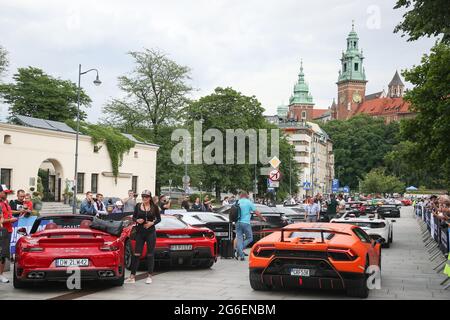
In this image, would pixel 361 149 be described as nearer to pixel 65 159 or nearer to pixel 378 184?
pixel 378 184

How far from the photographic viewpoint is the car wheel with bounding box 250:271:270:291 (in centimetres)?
980

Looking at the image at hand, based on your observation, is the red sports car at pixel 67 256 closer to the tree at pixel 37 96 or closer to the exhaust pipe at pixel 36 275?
the exhaust pipe at pixel 36 275

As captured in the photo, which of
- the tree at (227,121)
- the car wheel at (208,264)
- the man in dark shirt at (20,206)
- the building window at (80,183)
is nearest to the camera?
the car wheel at (208,264)

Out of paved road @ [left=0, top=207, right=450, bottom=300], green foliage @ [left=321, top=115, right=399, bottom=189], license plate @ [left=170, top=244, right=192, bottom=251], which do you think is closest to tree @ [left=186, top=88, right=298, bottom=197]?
license plate @ [left=170, top=244, right=192, bottom=251]

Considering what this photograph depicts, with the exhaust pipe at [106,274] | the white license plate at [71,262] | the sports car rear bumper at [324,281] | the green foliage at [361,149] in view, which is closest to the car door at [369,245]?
the sports car rear bumper at [324,281]

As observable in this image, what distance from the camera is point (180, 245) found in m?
12.7

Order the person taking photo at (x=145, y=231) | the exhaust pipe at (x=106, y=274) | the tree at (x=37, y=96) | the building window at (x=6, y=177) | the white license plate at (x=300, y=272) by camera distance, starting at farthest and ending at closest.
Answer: the tree at (x=37, y=96) → the building window at (x=6, y=177) → the person taking photo at (x=145, y=231) → the exhaust pipe at (x=106, y=274) → the white license plate at (x=300, y=272)

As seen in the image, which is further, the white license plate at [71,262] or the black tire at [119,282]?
the black tire at [119,282]

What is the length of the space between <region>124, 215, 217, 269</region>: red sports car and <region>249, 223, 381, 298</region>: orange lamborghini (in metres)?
2.98

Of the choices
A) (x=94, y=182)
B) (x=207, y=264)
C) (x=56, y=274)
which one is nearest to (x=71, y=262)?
(x=56, y=274)

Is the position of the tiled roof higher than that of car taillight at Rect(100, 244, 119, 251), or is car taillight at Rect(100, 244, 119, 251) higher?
the tiled roof

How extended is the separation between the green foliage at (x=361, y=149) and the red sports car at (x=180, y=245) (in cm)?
12473

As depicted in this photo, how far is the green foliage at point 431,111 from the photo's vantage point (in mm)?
20125

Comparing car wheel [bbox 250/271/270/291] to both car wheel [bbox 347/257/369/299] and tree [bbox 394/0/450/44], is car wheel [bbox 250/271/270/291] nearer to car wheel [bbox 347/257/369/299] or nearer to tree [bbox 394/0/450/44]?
car wheel [bbox 347/257/369/299]
